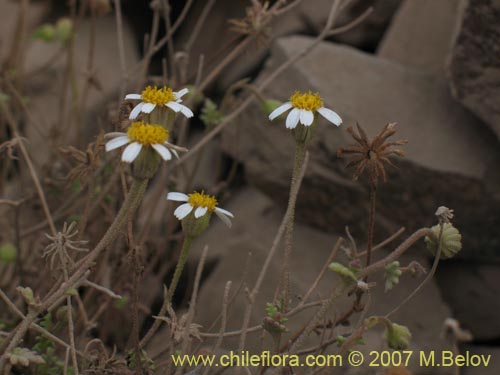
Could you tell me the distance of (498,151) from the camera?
6.65 ft

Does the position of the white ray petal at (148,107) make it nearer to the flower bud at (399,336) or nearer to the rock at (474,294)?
the flower bud at (399,336)

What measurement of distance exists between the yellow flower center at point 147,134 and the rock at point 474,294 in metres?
1.44

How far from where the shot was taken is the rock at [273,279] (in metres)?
2.10

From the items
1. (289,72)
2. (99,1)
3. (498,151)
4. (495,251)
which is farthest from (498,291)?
(99,1)

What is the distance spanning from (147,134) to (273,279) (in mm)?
1227

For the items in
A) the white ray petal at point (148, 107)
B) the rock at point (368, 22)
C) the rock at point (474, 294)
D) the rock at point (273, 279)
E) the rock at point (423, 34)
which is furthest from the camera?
the rock at point (368, 22)

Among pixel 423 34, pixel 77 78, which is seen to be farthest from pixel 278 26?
pixel 77 78

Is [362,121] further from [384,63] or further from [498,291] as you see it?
[498,291]

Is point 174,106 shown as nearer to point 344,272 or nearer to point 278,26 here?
point 344,272

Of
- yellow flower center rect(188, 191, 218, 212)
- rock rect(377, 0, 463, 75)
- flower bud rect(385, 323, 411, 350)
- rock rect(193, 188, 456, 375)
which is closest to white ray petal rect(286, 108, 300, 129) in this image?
yellow flower center rect(188, 191, 218, 212)

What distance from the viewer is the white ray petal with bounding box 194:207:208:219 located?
3.86 feet

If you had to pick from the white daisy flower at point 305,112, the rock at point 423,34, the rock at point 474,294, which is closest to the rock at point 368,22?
the rock at point 423,34

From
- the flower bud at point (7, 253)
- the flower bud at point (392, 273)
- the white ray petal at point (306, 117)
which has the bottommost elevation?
the flower bud at point (7, 253)

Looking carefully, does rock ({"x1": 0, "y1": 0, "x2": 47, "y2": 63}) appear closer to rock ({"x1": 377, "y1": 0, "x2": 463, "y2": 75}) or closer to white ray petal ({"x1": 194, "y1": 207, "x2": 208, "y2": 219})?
rock ({"x1": 377, "y1": 0, "x2": 463, "y2": 75})
